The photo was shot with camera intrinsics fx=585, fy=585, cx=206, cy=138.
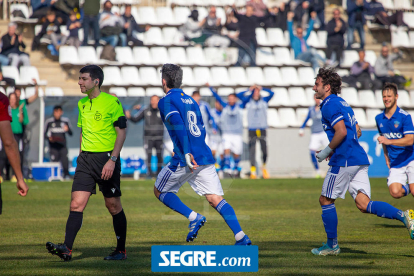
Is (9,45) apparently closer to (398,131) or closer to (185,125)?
(398,131)

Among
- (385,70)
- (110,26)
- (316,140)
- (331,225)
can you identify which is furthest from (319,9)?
(331,225)

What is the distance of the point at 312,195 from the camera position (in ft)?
43.0

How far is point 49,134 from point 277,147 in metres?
7.34

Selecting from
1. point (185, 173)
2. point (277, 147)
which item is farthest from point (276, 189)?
point (185, 173)

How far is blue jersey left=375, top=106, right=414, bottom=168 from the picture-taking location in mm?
8125

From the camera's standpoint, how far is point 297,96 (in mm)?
22312

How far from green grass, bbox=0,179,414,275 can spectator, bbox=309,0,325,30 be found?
12.4 metres

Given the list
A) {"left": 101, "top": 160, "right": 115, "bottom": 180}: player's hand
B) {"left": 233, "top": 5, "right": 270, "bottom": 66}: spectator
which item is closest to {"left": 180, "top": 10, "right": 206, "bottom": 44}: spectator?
{"left": 233, "top": 5, "right": 270, "bottom": 66}: spectator

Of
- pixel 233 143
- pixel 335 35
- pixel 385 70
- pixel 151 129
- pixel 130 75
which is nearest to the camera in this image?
pixel 151 129

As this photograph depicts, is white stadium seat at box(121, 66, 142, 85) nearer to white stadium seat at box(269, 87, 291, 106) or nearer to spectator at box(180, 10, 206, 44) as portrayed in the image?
spectator at box(180, 10, 206, 44)

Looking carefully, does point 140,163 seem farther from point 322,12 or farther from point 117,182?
point 117,182

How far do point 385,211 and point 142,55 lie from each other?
1675cm

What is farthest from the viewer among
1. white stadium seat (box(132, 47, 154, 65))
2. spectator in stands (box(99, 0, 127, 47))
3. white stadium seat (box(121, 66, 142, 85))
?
white stadium seat (box(132, 47, 154, 65))

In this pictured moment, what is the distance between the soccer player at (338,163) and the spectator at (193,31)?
1606cm
